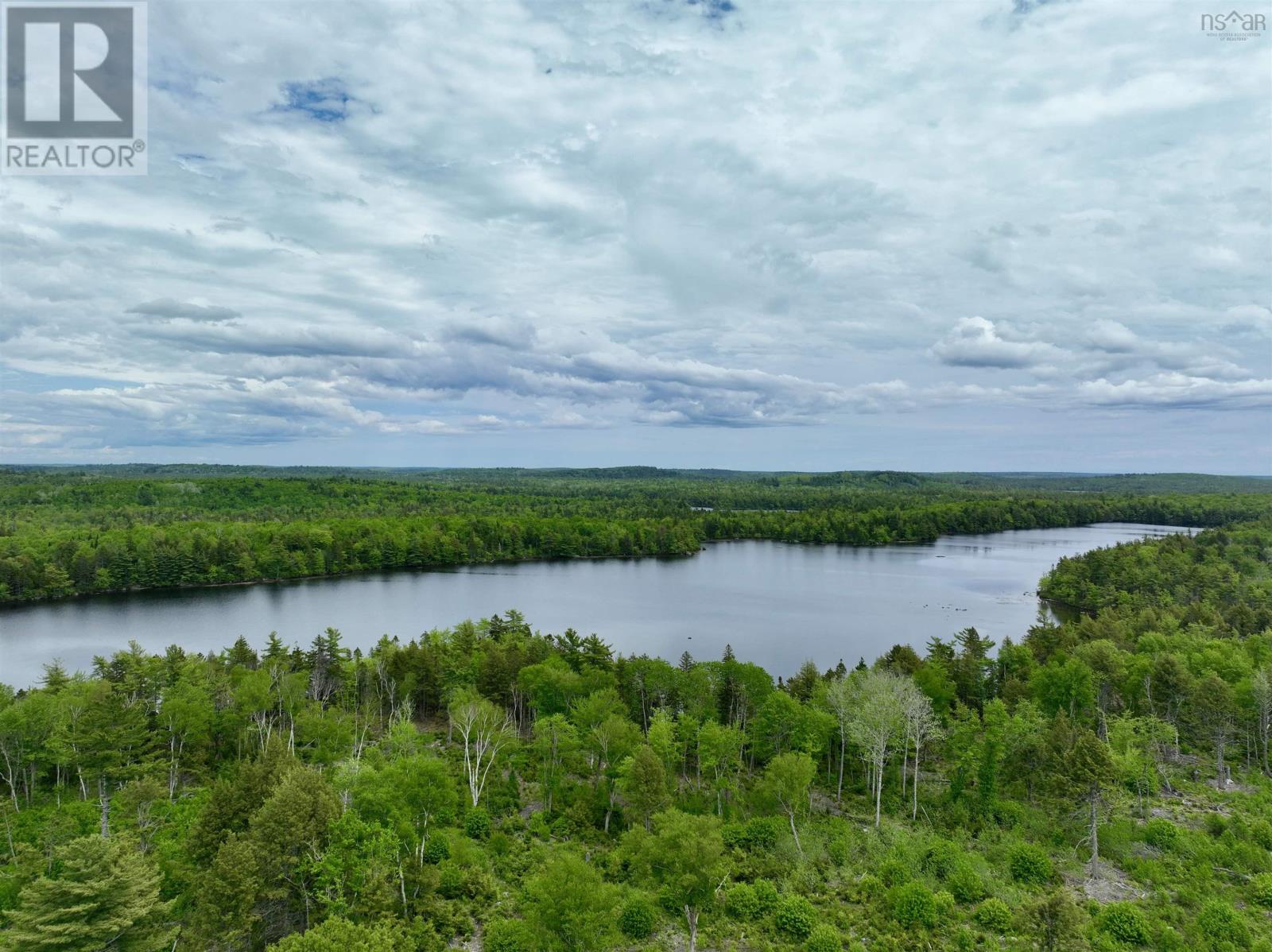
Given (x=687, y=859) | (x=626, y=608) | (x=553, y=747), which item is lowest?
(x=626, y=608)

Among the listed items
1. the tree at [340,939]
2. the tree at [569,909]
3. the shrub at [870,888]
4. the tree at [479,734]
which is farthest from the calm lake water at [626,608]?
the tree at [340,939]

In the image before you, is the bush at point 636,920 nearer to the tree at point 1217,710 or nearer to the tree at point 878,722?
the tree at point 878,722

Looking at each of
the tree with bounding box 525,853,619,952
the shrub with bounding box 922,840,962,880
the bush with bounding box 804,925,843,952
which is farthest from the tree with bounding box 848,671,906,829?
the tree with bounding box 525,853,619,952

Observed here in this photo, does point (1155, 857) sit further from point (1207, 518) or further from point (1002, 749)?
point (1207, 518)

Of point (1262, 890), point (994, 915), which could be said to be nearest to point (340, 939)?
point (994, 915)

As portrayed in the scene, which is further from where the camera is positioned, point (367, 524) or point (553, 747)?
point (367, 524)

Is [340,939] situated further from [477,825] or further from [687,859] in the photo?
[477,825]
